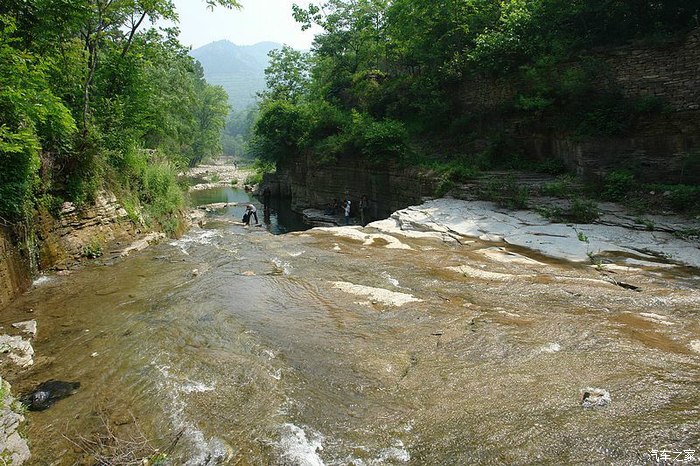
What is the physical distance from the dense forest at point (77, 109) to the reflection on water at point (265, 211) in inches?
328

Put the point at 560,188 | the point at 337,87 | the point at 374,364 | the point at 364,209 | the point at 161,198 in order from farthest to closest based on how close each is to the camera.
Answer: the point at 337,87
the point at 364,209
the point at 161,198
the point at 560,188
the point at 374,364

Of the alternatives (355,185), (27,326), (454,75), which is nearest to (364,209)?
(355,185)

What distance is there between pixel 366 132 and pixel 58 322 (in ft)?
49.6

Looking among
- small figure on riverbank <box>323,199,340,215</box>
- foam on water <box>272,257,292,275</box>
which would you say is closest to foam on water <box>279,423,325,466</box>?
foam on water <box>272,257,292,275</box>

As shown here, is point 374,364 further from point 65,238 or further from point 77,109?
point 77,109

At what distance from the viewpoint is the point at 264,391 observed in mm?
4152

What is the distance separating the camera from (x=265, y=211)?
2433 centimetres

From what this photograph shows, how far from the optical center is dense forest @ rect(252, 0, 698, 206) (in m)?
14.0

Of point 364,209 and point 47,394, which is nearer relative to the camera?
point 47,394

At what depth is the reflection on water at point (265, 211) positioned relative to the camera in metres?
23.7

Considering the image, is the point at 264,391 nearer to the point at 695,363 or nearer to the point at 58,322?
the point at 58,322

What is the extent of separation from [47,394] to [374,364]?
3.51 m

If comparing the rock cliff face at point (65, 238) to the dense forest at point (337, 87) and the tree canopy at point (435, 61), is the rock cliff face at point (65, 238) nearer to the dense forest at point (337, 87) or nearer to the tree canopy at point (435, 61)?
the dense forest at point (337, 87)

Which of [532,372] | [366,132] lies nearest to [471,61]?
[366,132]
